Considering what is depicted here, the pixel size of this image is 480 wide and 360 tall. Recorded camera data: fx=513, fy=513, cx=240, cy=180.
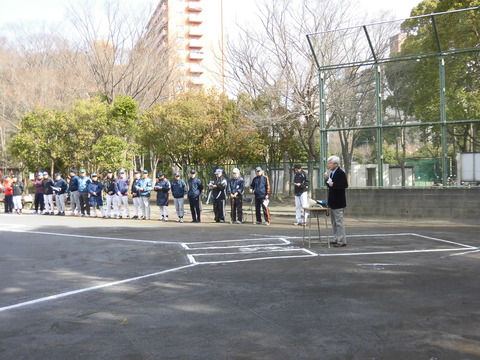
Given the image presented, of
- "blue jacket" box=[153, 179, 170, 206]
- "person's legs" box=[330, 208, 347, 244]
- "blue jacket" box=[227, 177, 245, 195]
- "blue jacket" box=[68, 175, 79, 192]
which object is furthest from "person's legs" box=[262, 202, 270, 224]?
"blue jacket" box=[68, 175, 79, 192]

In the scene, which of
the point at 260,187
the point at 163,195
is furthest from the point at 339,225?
the point at 163,195

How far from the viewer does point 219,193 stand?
1748cm

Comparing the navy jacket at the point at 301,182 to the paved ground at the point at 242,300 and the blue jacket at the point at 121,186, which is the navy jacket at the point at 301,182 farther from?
the blue jacket at the point at 121,186

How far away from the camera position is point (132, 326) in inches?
211

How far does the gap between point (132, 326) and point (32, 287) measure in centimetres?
281

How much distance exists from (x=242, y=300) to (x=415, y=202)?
10.8 meters

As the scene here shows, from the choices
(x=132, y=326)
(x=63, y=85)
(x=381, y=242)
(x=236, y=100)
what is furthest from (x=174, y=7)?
(x=132, y=326)

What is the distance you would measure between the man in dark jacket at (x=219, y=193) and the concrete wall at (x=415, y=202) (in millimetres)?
3419

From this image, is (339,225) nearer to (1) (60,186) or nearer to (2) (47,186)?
(1) (60,186)

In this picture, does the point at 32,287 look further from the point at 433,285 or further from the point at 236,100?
the point at 236,100

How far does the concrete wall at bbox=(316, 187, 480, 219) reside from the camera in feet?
49.3

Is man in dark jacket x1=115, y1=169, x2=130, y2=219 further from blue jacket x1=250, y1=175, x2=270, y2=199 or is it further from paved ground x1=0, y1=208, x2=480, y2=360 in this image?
paved ground x1=0, y1=208, x2=480, y2=360

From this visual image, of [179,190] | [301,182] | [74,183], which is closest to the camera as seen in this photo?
[301,182]

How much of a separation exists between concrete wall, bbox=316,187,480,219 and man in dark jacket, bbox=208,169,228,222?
342cm
